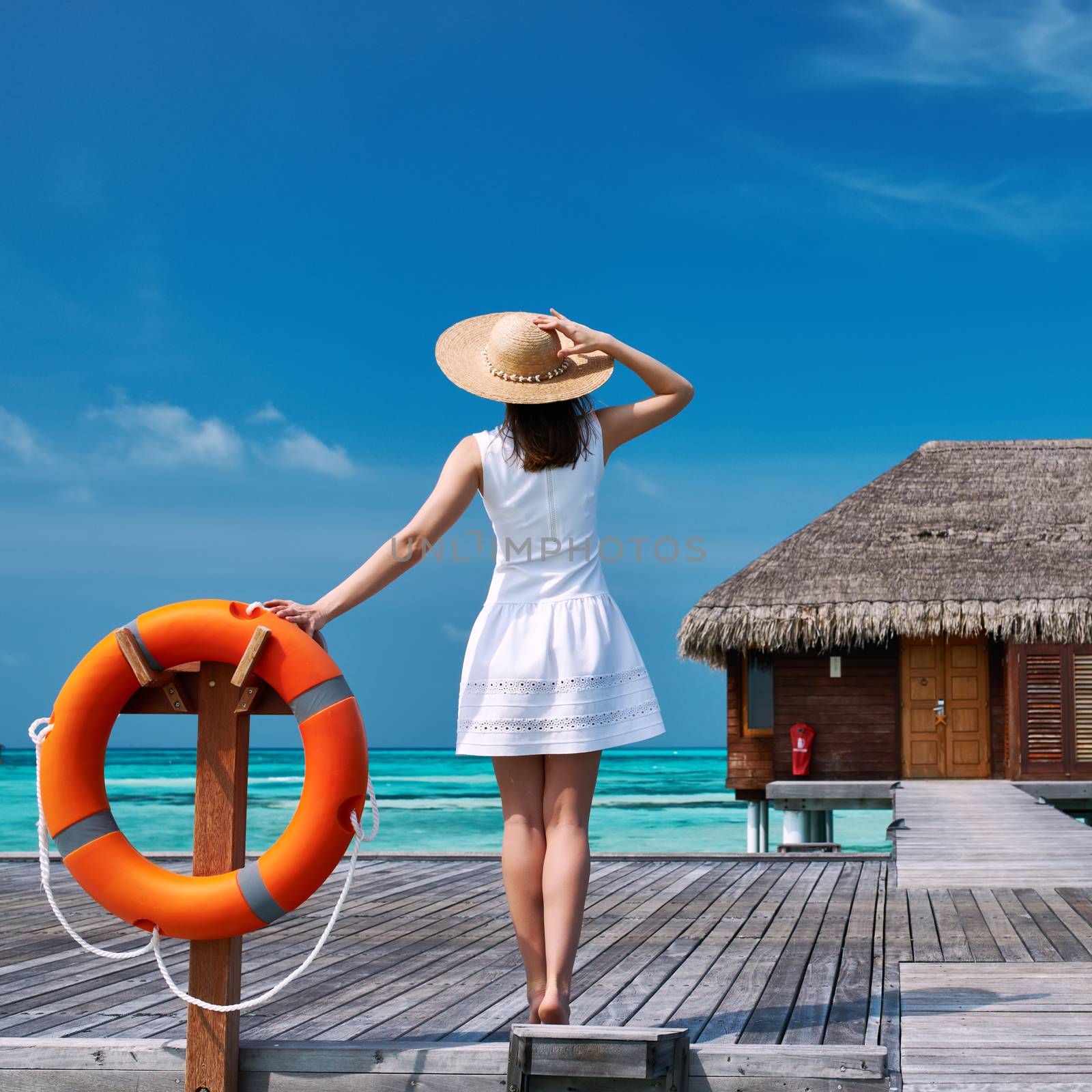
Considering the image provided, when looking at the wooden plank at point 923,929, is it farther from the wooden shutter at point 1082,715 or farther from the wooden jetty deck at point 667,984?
the wooden shutter at point 1082,715

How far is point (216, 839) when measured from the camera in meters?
2.37

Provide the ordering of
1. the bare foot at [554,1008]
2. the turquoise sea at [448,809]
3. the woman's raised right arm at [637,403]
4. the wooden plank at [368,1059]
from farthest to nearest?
the turquoise sea at [448,809] → the woman's raised right arm at [637,403] → the bare foot at [554,1008] → the wooden plank at [368,1059]

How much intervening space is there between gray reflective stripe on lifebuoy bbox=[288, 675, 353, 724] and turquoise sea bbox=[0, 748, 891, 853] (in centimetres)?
2110

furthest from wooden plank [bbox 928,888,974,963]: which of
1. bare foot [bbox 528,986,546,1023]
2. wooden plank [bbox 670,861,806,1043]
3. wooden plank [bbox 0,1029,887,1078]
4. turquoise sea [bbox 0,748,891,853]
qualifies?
turquoise sea [bbox 0,748,891,853]

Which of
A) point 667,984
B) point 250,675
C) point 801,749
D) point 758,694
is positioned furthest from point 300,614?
point 758,694

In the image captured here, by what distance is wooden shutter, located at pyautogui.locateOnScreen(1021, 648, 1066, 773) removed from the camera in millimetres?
14148

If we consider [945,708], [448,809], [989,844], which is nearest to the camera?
[989,844]

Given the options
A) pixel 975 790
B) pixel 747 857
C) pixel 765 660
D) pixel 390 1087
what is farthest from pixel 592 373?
pixel 765 660

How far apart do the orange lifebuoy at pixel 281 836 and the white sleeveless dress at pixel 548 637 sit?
0.94ft

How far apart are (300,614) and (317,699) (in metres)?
0.21

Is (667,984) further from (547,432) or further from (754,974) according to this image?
(547,432)

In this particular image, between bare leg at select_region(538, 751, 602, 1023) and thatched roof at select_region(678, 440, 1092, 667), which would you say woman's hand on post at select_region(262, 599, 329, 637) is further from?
thatched roof at select_region(678, 440, 1092, 667)

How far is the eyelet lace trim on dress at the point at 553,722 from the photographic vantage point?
2.46 metres

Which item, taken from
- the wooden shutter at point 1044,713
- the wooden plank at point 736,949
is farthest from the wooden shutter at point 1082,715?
the wooden plank at point 736,949
